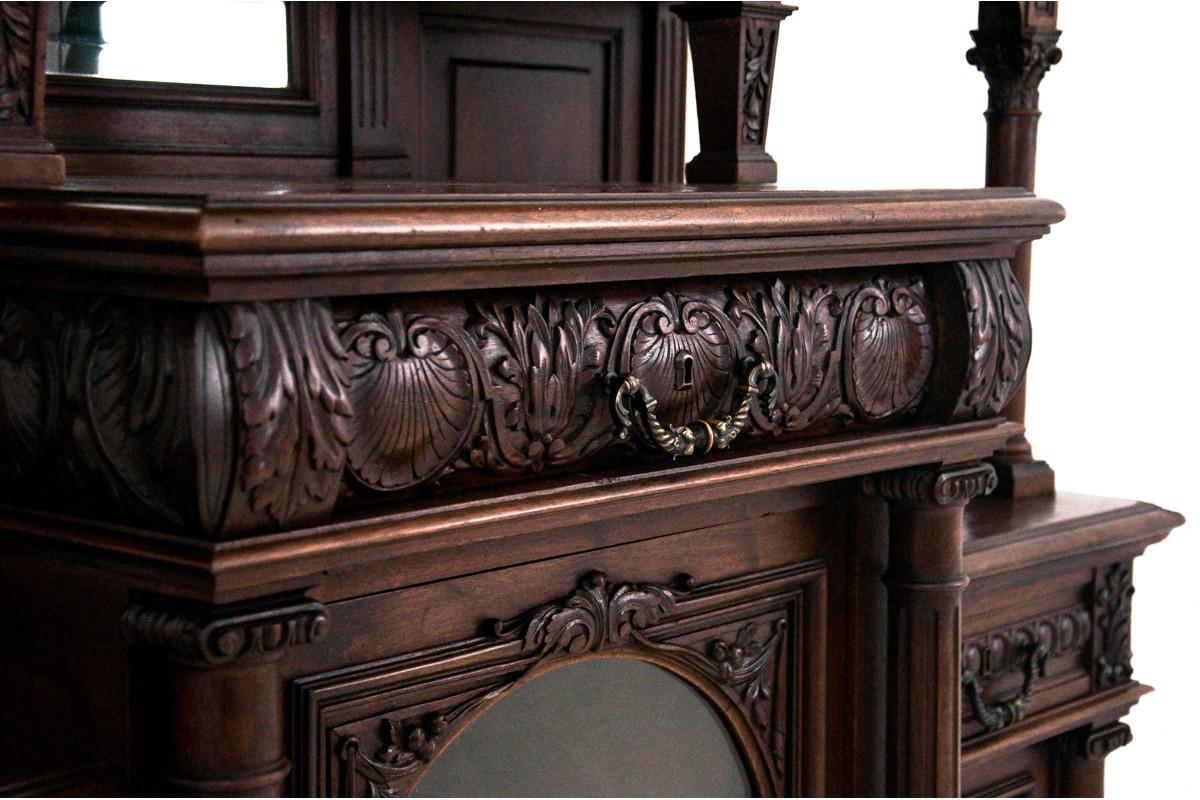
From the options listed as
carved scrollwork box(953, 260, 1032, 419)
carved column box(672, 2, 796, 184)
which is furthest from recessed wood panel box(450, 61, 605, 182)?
carved scrollwork box(953, 260, 1032, 419)

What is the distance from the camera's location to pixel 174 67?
1.08 meters

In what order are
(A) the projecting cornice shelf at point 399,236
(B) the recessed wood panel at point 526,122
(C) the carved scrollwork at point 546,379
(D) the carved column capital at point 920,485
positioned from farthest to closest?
(B) the recessed wood panel at point 526,122 → (D) the carved column capital at point 920,485 → (C) the carved scrollwork at point 546,379 → (A) the projecting cornice shelf at point 399,236

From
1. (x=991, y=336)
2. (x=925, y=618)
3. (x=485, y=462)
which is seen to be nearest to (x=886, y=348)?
(x=991, y=336)

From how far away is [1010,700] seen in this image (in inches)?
48.8

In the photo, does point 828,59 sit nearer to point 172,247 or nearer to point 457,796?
point 457,796

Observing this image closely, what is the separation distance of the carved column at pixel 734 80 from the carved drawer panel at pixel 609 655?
35 cm

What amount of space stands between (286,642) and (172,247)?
0.59ft

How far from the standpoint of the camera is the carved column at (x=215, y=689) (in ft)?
2.11

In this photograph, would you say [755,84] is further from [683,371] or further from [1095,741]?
[1095,741]

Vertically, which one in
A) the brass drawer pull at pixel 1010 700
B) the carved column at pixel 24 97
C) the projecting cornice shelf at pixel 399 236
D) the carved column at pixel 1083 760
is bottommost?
the carved column at pixel 1083 760

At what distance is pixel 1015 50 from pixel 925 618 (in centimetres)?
60

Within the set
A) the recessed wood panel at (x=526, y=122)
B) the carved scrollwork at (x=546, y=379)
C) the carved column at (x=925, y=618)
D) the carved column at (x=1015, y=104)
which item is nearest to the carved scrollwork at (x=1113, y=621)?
the carved column at (x=1015, y=104)

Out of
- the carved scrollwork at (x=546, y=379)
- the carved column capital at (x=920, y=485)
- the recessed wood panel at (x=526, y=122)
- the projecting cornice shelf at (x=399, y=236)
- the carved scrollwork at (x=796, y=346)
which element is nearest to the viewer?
the projecting cornice shelf at (x=399, y=236)

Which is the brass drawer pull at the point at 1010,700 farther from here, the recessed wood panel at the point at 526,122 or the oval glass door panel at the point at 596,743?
the recessed wood panel at the point at 526,122
